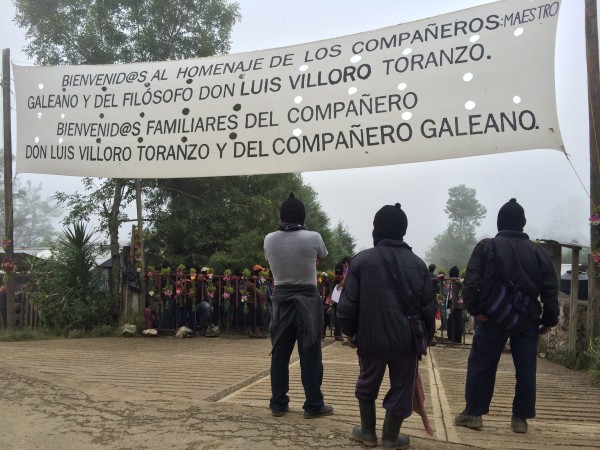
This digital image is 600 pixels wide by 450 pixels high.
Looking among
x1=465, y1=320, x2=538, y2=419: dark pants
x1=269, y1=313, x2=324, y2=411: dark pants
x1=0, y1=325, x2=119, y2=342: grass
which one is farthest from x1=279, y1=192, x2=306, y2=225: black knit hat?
x1=0, y1=325, x2=119, y2=342: grass

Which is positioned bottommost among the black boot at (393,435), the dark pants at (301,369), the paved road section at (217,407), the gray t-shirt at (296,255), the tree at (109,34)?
the paved road section at (217,407)

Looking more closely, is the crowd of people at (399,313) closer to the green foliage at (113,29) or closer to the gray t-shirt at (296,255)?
the gray t-shirt at (296,255)

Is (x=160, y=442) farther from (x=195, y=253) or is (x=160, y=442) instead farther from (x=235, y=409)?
(x=195, y=253)

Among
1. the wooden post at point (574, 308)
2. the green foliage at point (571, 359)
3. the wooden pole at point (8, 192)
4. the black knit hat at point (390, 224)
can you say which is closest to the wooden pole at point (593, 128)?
the green foliage at point (571, 359)

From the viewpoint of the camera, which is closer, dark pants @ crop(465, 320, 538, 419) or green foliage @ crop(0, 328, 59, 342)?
dark pants @ crop(465, 320, 538, 419)

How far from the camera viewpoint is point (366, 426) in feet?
10.3

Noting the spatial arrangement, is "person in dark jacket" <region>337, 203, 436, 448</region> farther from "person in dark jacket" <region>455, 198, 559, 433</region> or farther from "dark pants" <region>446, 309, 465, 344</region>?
"dark pants" <region>446, 309, 465, 344</region>

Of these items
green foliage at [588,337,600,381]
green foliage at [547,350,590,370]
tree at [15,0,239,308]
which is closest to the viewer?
green foliage at [588,337,600,381]

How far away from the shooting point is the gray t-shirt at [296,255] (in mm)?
3783

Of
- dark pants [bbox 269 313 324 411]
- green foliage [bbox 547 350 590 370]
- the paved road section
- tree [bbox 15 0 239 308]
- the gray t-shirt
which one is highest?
tree [bbox 15 0 239 308]

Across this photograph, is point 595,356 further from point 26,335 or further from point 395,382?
point 26,335

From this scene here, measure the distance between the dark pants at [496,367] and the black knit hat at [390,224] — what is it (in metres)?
0.98

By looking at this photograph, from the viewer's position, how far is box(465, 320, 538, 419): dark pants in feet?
11.3

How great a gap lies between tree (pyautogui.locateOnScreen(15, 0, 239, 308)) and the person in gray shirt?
28.9 feet
